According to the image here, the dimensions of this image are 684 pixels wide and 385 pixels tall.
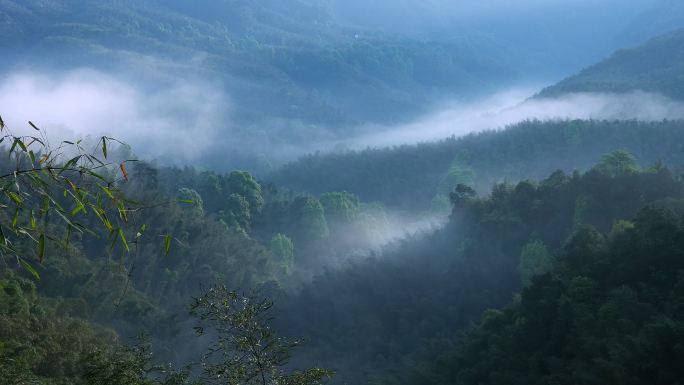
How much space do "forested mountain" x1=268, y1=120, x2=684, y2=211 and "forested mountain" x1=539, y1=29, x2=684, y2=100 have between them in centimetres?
2213

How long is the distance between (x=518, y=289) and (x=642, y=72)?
302 feet

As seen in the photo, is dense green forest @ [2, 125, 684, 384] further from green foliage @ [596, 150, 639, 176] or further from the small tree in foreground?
the small tree in foreground

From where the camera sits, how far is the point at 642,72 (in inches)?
Answer: 4916

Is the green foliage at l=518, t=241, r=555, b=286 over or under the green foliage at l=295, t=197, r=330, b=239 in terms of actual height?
under

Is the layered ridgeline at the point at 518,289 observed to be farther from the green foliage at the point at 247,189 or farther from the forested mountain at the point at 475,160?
the green foliage at the point at 247,189

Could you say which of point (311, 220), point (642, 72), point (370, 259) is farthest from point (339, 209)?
point (642, 72)

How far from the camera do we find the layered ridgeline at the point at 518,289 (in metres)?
27.2

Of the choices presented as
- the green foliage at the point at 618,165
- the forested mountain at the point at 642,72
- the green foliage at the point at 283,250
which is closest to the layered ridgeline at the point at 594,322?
the green foliage at the point at 618,165

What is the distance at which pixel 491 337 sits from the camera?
3341 centimetres

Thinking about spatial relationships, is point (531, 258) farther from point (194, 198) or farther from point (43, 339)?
point (194, 198)

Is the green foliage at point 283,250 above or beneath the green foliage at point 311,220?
beneath

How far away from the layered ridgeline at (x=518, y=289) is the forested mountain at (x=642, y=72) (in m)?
60.4

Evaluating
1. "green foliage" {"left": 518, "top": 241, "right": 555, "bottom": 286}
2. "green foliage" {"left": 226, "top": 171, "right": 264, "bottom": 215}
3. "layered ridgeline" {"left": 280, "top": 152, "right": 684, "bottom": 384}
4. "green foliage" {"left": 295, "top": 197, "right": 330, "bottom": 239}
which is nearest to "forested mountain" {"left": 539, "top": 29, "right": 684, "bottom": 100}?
"green foliage" {"left": 295, "top": 197, "right": 330, "bottom": 239}

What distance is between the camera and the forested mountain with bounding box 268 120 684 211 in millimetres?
80500
